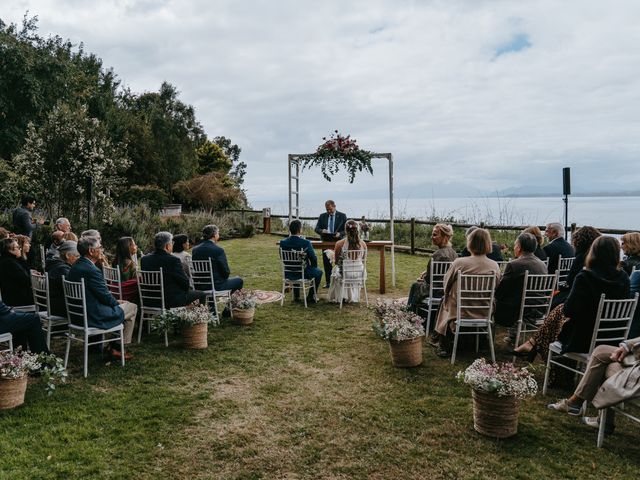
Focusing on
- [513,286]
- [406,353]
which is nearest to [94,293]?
[406,353]

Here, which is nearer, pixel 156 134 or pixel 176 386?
pixel 176 386

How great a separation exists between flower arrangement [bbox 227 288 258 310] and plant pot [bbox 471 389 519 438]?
3669 mm

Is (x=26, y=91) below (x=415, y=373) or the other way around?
the other way around

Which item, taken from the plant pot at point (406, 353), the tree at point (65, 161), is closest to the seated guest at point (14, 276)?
the plant pot at point (406, 353)

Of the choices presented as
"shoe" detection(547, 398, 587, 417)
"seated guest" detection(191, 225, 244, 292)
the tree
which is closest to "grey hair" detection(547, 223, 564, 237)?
"shoe" detection(547, 398, 587, 417)

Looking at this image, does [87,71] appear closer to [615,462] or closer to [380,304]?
[380,304]

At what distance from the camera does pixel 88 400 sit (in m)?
4.07

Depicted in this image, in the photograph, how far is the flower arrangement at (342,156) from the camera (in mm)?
9594

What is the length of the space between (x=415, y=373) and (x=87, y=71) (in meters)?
29.8

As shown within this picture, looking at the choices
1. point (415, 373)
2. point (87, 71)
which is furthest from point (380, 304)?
point (87, 71)

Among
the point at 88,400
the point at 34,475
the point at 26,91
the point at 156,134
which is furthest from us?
the point at 156,134

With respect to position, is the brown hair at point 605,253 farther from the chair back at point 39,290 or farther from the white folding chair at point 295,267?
the chair back at point 39,290

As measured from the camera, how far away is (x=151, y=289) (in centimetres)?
567

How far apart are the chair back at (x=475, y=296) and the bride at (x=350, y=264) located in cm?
268
